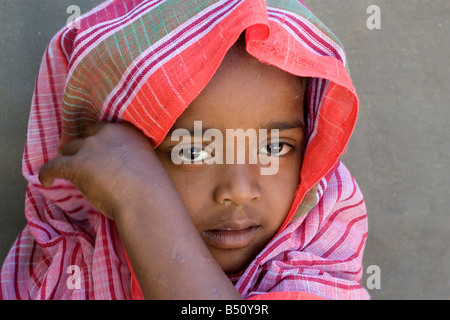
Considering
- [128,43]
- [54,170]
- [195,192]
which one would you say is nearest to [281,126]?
[195,192]

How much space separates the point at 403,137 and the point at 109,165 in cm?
123

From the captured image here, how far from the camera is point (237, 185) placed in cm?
128

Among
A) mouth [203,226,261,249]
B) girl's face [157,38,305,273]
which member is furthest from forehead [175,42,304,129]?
mouth [203,226,261,249]

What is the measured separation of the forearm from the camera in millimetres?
1085

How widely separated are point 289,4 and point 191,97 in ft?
1.06

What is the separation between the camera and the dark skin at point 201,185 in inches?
43.5

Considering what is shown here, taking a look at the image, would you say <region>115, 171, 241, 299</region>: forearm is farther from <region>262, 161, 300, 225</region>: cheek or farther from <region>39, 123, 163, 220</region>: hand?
<region>262, 161, 300, 225</region>: cheek

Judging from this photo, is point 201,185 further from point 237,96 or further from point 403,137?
point 403,137

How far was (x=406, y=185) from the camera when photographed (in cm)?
205

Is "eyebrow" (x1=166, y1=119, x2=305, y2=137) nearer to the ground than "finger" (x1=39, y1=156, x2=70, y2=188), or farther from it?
farther from it

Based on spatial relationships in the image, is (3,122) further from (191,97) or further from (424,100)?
(424,100)

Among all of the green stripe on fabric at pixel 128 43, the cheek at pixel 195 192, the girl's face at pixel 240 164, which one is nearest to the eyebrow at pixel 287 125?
the girl's face at pixel 240 164
